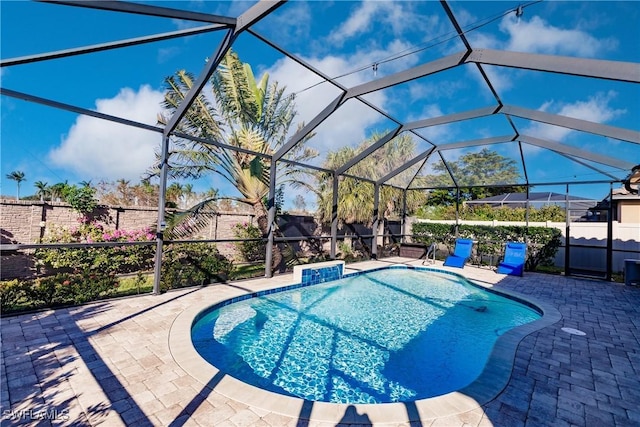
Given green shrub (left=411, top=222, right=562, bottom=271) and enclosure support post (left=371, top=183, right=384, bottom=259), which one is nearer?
green shrub (left=411, top=222, right=562, bottom=271)

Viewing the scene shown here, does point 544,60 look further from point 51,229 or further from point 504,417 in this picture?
point 51,229

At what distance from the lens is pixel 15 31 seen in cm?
661

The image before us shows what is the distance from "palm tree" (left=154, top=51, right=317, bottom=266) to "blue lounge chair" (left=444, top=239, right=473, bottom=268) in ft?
20.9

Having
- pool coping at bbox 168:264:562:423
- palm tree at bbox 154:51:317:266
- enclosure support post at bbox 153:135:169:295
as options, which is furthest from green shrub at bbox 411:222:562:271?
enclosure support post at bbox 153:135:169:295

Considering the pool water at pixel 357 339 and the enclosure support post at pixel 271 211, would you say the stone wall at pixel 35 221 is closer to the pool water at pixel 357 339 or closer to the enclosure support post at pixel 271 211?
the enclosure support post at pixel 271 211

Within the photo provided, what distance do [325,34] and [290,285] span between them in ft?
21.4

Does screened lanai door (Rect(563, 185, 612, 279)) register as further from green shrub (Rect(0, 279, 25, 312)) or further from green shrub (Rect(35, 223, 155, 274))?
green shrub (Rect(0, 279, 25, 312))

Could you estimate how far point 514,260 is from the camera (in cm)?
1030

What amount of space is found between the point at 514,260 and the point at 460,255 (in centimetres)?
178

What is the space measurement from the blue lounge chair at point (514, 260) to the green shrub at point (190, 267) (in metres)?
9.00

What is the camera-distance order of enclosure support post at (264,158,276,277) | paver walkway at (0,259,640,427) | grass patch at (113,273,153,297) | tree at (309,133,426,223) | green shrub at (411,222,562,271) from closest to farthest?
paver walkway at (0,259,640,427) → grass patch at (113,273,153,297) → enclosure support post at (264,158,276,277) → green shrub at (411,222,562,271) → tree at (309,133,426,223)

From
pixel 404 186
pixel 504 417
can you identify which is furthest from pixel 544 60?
pixel 404 186

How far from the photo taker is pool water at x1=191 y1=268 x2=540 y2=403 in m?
3.71

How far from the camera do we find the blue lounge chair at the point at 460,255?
10992 mm
